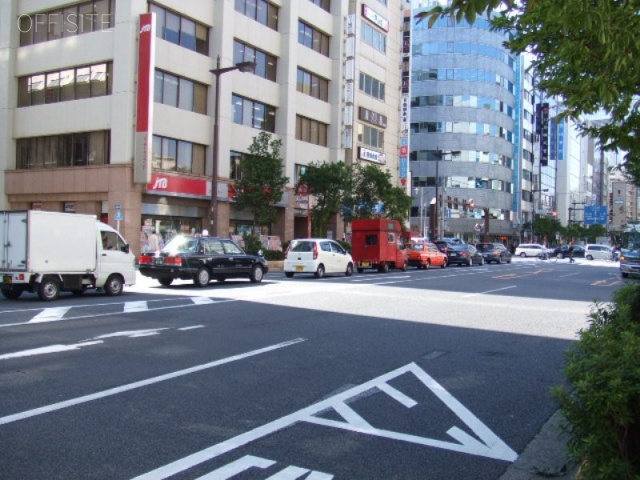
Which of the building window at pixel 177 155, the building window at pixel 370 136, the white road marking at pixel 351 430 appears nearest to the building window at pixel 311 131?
the building window at pixel 370 136

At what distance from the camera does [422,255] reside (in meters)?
36.5

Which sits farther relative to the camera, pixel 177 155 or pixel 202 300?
pixel 177 155

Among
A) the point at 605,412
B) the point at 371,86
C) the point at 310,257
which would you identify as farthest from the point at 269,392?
the point at 371,86

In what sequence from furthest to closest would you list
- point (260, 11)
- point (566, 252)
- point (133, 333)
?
point (566, 252) → point (260, 11) → point (133, 333)

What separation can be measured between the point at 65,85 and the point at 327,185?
15.4m

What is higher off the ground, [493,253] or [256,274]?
[493,253]

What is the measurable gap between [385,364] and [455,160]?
7490cm

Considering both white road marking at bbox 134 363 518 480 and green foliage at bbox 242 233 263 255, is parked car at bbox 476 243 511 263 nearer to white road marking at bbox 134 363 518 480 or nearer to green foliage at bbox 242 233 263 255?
green foliage at bbox 242 233 263 255

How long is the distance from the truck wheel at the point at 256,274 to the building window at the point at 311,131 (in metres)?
21.8

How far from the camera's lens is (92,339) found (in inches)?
370

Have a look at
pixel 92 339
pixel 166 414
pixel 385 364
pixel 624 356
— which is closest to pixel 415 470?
pixel 624 356

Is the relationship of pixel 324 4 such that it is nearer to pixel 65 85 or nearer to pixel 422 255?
pixel 65 85

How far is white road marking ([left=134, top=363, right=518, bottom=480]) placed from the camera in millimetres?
4535

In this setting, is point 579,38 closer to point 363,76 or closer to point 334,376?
point 334,376
